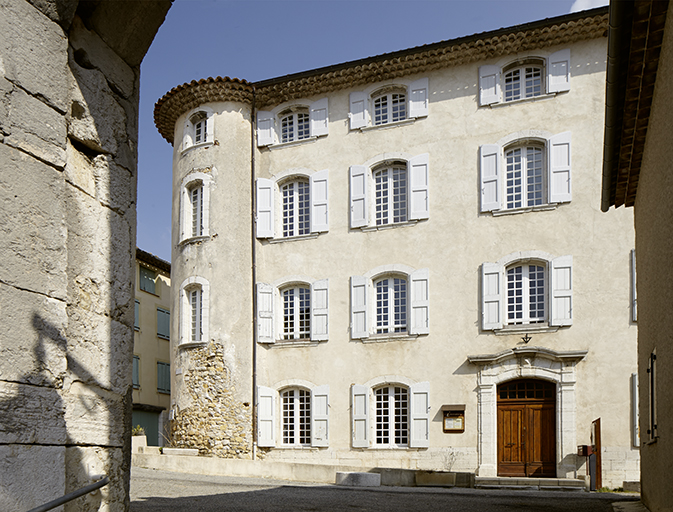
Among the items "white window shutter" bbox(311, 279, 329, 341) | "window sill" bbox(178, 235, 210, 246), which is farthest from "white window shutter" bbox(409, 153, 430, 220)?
"window sill" bbox(178, 235, 210, 246)

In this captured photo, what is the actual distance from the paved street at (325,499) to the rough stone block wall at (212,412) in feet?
16.9

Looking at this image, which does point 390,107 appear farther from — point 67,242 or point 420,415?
point 67,242

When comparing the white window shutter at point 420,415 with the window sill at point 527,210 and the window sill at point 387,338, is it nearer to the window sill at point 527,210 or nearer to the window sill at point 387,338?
the window sill at point 387,338

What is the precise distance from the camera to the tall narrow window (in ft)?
64.3

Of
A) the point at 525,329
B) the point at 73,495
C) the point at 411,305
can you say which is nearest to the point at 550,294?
the point at 525,329

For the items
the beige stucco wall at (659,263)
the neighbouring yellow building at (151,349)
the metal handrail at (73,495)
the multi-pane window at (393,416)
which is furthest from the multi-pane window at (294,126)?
the metal handrail at (73,495)

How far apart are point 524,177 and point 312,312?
19.8 ft

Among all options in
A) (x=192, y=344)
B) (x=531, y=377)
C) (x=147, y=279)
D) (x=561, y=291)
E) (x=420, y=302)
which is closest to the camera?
(x=561, y=291)

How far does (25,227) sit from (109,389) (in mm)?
917

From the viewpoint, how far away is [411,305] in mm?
17734

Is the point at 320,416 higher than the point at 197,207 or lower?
lower

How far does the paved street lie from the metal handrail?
476cm

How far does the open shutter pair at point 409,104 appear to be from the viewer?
1858 centimetres

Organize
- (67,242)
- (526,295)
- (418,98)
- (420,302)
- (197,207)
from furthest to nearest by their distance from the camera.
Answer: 1. (197,207)
2. (418,98)
3. (420,302)
4. (526,295)
5. (67,242)
